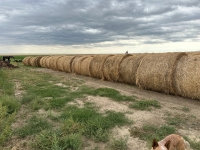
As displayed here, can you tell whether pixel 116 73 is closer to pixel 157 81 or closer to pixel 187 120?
pixel 157 81

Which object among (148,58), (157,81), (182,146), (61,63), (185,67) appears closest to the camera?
(182,146)

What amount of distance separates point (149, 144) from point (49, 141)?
2.09 m

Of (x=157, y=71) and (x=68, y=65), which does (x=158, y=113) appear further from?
(x=68, y=65)

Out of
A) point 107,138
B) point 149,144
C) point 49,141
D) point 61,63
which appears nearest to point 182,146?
point 149,144

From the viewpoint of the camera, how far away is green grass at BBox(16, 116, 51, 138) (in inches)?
203

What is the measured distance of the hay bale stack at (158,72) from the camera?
9375 millimetres

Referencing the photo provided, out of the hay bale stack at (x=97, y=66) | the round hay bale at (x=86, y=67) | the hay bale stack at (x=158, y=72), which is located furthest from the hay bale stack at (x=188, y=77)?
the round hay bale at (x=86, y=67)

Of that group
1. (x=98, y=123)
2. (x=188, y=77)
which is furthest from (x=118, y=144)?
(x=188, y=77)

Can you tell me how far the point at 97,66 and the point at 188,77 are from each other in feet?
25.2

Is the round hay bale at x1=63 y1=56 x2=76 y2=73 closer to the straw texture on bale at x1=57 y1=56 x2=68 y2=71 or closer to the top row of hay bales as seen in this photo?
the straw texture on bale at x1=57 y1=56 x2=68 y2=71

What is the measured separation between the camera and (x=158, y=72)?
32.4 feet

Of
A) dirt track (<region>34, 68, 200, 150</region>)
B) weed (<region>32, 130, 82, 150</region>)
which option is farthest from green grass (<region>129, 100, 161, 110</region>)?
weed (<region>32, 130, 82, 150</region>)

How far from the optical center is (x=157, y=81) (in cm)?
997

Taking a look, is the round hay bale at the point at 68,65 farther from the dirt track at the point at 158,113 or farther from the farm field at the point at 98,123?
the farm field at the point at 98,123
